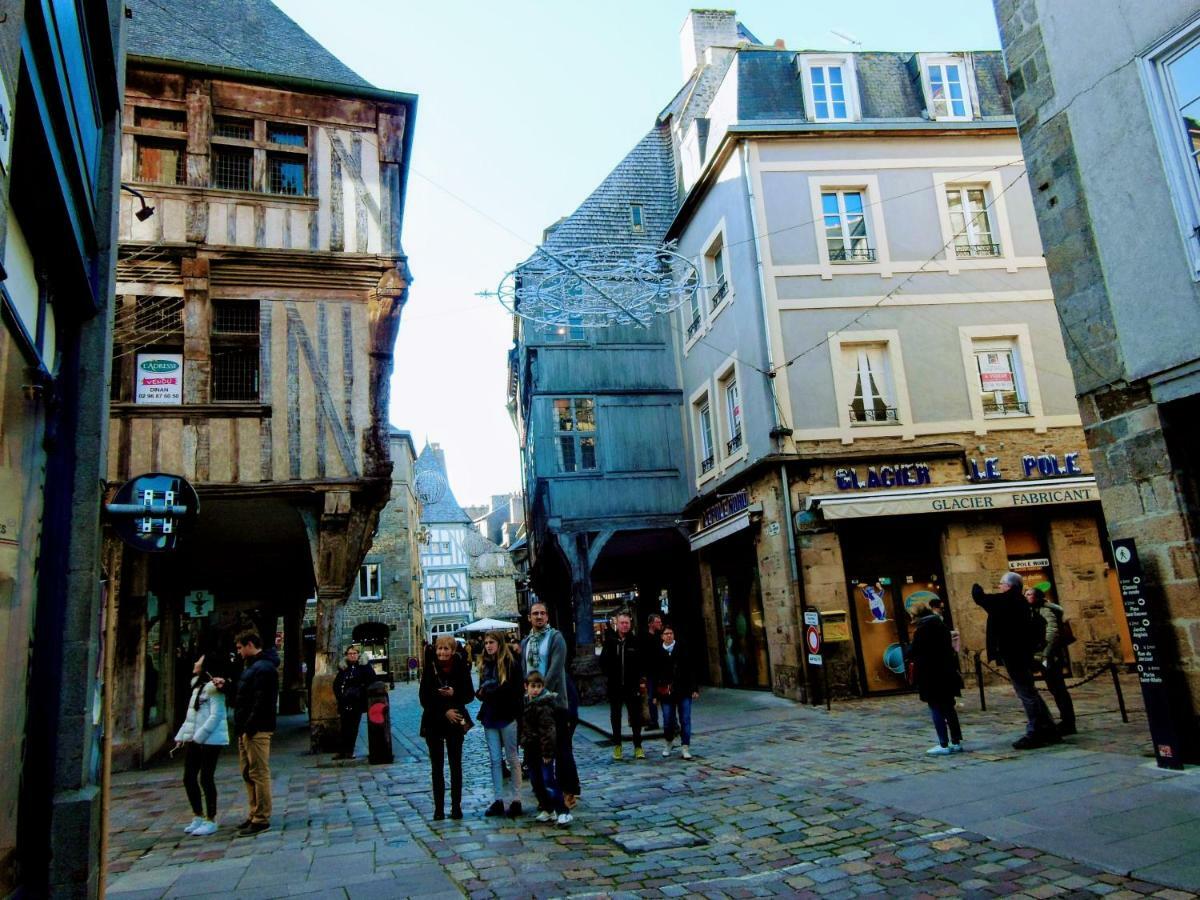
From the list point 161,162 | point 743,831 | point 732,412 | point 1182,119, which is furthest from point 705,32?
point 743,831

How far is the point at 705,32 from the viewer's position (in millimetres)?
21312

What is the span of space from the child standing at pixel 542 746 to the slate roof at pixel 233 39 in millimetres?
9506

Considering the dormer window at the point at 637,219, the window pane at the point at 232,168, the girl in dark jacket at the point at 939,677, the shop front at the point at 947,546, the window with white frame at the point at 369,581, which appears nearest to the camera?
the girl in dark jacket at the point at 939,677

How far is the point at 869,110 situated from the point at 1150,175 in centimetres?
925

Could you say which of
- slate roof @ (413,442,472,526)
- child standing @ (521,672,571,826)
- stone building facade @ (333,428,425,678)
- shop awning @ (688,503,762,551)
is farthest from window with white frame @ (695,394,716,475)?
slate roof @ (413,442,472,526)

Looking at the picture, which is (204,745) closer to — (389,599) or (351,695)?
(351,695)

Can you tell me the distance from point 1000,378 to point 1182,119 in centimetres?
817

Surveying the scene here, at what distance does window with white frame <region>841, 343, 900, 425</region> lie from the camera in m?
13.7

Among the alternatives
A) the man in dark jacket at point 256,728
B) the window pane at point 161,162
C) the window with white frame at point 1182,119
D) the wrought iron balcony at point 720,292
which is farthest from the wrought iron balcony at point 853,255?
the man in dark jacket at point 256,728

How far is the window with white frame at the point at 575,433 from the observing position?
58.5 ft

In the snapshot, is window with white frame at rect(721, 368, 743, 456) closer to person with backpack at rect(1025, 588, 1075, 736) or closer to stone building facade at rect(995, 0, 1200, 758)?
person with backpack at rect(1025, 588, 1075, 736)

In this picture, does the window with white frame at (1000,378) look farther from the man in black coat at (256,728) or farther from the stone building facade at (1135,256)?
the man in black coat at (256,728)

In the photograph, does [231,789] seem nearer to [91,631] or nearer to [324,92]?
[91,631]

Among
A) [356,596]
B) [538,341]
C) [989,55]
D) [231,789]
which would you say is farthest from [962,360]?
[356,596]
